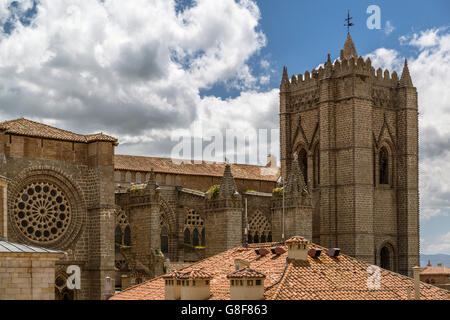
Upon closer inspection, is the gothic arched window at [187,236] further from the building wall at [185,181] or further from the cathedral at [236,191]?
the building wall at [185,181]

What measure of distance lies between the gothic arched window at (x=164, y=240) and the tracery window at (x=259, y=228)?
4.58 metres

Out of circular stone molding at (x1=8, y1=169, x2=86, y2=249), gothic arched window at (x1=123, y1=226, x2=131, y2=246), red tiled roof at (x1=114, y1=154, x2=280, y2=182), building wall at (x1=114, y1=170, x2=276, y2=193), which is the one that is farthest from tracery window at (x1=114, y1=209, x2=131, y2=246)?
circular stone molding at (x1=8, y1=169, x2=86, y2=249)

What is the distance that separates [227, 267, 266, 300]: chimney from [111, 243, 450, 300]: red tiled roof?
2.44 ft

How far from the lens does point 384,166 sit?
149 ft

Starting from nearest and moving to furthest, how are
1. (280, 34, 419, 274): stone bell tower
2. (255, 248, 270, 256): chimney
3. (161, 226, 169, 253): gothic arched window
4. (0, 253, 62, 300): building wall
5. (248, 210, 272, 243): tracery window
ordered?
1. (0, 253, 62, 300): building wall
2. (255, 248, 270, 256): chimney
3. (161, 226, 169, 253): gothic arched window
4. (248, 210, 272, 243): tracery window
5. (280, 34, 419, 274): stone bell tower

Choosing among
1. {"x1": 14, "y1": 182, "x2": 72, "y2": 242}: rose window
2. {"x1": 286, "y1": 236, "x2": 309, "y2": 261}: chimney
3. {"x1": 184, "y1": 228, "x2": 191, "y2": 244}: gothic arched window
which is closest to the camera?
{"x1": 286, "y1": 236, "x2": 309, "y2": 261}: chimney

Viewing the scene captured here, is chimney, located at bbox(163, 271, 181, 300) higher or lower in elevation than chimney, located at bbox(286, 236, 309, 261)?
lower

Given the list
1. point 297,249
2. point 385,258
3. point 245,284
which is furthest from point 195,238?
point 245,284

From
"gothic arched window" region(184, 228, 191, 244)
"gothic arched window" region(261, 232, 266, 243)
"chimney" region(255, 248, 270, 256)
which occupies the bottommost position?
"gothic arched window" region(261, 232, 266, 243)

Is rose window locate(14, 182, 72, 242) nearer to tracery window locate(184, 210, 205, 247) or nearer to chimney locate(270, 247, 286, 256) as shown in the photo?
chimney locate(270, 247, 286, 256)

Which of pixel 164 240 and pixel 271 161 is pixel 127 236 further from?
pixel 271 161

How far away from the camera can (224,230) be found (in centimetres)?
3353

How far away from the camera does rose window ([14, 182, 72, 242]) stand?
28.7m

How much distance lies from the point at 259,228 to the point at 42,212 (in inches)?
542
